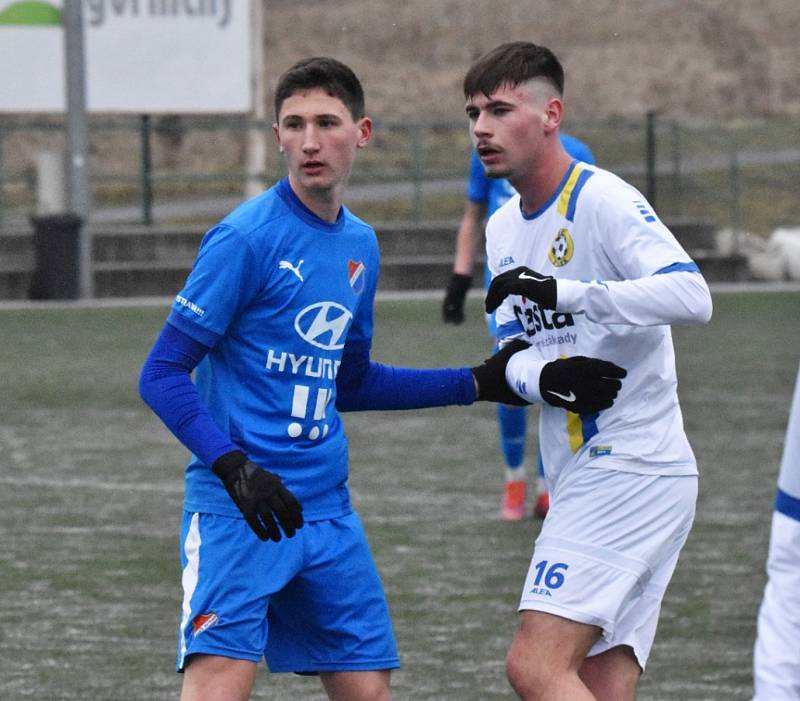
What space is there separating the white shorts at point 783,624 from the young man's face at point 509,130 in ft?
5.58

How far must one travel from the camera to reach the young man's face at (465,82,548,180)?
4.56m

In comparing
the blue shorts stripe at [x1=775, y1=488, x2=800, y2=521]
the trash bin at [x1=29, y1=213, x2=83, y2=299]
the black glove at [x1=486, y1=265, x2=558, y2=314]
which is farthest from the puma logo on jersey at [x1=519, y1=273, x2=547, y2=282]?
the trash bin at [x1=29, y1=213, x2=83, y2=299]

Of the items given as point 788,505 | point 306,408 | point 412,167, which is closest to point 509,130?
point 306,408

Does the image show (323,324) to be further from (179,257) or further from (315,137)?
(179,257)

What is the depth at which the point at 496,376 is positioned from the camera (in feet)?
15.7

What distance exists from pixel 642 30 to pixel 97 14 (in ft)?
94.9

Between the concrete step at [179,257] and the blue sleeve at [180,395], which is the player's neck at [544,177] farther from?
the concrete step at [179,257]

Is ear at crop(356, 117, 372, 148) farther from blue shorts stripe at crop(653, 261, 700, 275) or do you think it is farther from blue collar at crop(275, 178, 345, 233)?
blue shorts stripe at crop(653, 261, 700, 275)

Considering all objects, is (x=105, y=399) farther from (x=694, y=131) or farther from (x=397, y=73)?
(x=397, y=73)

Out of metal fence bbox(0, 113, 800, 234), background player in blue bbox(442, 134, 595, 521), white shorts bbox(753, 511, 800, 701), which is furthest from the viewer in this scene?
metal fence bbox(0, 113, 800, 234)

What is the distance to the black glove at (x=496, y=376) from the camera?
4.77 meters

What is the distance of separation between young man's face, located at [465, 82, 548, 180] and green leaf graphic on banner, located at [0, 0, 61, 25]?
18519mm

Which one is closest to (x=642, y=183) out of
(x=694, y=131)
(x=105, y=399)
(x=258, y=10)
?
(x=694, y=131)

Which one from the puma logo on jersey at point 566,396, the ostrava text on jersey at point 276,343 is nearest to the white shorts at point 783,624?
the puma logo on jersey at point 566,396
